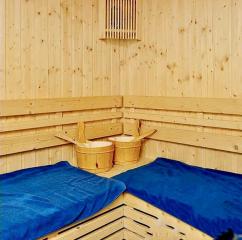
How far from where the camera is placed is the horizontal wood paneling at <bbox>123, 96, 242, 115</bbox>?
2572 mm

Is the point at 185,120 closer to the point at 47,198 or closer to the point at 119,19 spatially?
the point at 119,19

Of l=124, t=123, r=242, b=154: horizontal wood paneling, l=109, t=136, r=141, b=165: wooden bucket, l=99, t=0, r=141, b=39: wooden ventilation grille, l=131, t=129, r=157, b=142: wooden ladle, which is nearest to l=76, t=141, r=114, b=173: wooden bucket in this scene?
l=109, t=136, r=141, b=165: wooden bucket

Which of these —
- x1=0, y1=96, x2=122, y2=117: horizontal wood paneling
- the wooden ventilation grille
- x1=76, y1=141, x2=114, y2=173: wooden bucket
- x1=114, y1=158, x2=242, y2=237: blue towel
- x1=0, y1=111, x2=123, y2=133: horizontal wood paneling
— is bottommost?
x1=114, y1=158, x2=242, y2=237: blue towel

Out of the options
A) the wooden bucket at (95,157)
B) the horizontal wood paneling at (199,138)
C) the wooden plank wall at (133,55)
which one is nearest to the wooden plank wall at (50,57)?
the wooden plank wall at (133,55)

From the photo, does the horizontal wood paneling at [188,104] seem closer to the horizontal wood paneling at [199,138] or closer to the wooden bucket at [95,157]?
the horizontal wood paneling at [199,138]

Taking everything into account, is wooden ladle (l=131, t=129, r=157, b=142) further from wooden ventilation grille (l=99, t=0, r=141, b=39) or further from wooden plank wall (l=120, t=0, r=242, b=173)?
wooden ventilation grille (l=99, t=0, r=141, b=39)

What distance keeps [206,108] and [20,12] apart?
1.67 metres

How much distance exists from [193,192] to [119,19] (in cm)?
172

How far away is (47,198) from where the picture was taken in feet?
6.75

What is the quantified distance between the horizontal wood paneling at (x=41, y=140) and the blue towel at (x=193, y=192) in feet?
1.93

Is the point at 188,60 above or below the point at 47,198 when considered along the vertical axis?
above

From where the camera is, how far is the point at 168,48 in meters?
2.95

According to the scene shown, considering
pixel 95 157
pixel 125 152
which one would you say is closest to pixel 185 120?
pixel 125 152

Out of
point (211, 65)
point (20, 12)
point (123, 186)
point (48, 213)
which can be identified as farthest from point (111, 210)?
point (20, 12)
